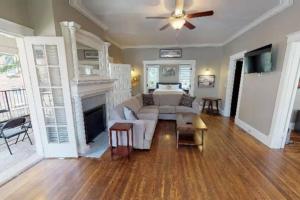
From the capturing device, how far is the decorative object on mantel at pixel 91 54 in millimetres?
3429

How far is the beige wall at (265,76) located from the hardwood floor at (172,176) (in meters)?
0.82

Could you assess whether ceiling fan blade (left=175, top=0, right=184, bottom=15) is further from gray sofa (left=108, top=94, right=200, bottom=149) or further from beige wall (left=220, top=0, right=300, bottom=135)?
gray sofa (left=108, top=94, right=200, bottom=149)

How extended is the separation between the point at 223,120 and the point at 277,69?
2.66 meters

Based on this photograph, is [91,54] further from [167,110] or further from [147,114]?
[167,110]

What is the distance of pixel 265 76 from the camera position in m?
3.54

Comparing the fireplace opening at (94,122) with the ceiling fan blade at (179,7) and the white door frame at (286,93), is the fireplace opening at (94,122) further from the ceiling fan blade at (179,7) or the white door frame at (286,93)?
the white door frame at (286,93)

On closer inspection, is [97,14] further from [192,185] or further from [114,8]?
[192,185]

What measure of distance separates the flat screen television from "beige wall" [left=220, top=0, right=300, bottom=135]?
0.13m

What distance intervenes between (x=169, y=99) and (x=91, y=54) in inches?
120

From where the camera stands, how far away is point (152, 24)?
4082mm

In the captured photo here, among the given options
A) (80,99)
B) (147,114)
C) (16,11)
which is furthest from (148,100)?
(16,11)

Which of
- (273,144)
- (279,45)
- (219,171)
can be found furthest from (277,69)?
(219,171)

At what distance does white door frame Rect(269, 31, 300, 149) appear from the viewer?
280 cm

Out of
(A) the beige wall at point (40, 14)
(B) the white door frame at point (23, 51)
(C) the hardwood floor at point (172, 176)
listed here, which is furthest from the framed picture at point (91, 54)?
(C) the hardwood floor at point (172, 176)
